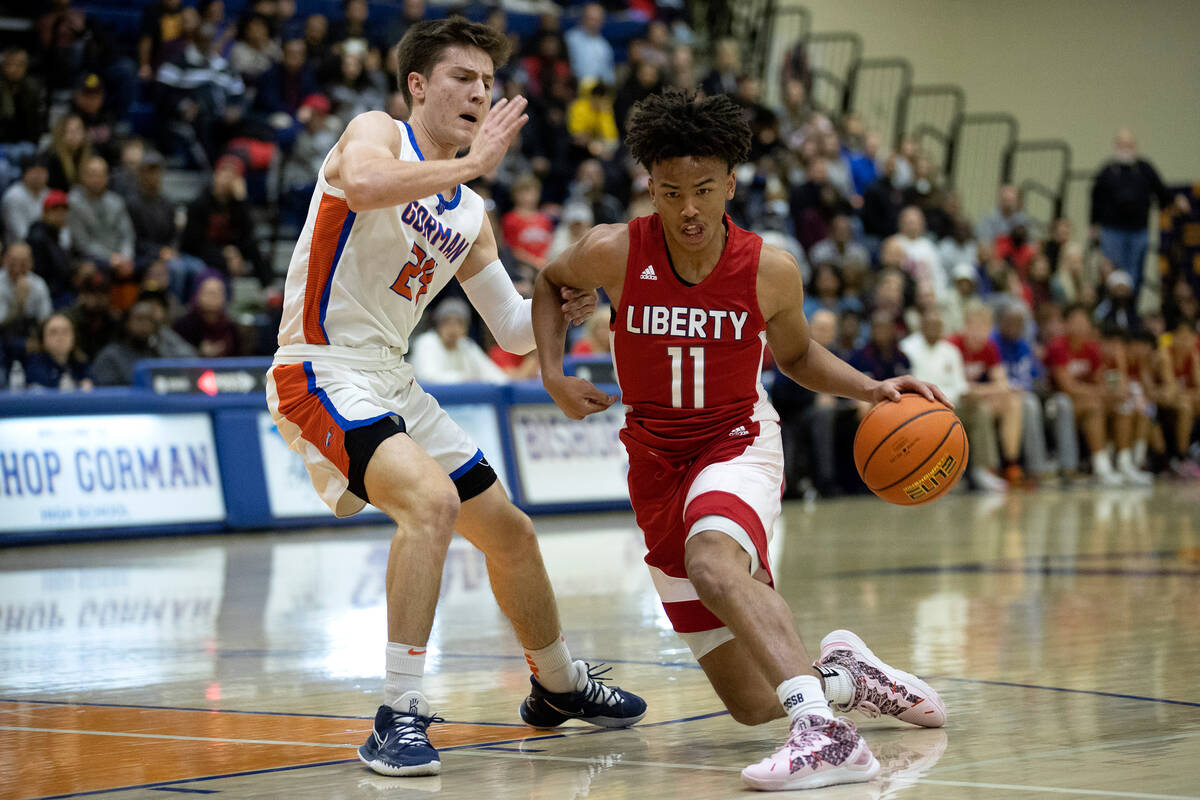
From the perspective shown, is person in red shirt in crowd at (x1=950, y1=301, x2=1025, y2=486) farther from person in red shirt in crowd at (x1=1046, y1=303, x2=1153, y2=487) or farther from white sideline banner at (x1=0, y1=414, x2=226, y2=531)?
white sideline banner at (x1=0, y1=414, x2=226, y2=531)

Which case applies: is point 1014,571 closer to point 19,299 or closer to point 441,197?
point 441,197

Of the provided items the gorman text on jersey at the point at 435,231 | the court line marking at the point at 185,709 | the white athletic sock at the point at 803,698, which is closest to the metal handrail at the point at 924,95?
the gorman text on jersey at the point at 435,231

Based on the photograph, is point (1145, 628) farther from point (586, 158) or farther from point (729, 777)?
point (586, 158)

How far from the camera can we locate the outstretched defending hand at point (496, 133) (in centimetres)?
423

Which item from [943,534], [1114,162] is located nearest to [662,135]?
[943,534]

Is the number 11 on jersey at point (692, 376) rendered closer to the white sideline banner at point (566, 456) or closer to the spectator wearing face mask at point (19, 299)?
the white sideline banner at point (566, 456)

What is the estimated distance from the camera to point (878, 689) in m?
4.44

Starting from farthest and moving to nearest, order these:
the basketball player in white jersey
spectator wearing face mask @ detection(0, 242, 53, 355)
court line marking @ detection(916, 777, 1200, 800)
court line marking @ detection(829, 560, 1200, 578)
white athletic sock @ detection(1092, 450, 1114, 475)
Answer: white athletic sock @ detection(1092, 450, 1114, 475)
spectator wearing face mask @ detection(0, 242, 53, 355)
court line marking @ detection(829, 560, 1200, 578)
the basketball player in white jersey
court line marking @ detection(916, 777, 1200, 800)

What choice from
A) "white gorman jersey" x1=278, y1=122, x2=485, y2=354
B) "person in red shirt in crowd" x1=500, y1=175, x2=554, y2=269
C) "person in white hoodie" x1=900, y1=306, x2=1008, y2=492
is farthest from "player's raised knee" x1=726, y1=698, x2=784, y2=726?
"person in white hoodie" x1=900, y1=306, x2=1008, y2=492

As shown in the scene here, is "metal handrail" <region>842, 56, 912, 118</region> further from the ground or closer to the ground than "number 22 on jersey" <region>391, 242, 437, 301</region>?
further from the ground

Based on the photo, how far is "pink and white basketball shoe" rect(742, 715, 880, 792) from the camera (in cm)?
369

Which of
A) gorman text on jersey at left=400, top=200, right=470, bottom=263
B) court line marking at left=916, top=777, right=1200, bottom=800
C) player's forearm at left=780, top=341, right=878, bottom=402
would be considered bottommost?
court line marking at left=916, top=777, right=1200, bottom=800

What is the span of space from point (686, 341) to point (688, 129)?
61 centimetres

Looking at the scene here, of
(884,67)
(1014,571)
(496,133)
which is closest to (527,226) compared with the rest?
(1014,571)
